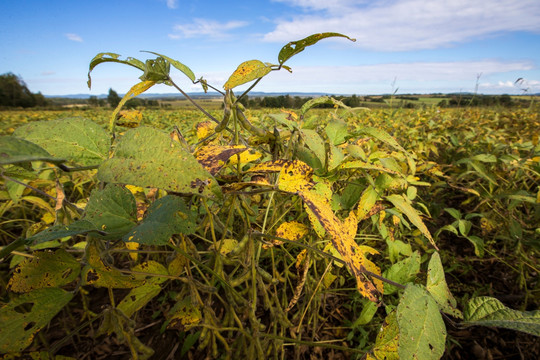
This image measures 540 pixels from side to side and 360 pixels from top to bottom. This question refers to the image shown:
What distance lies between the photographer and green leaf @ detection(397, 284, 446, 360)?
39cm

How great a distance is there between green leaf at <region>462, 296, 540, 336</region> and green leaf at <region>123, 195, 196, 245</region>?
0.50m

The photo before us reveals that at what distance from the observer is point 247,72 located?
0.41 m

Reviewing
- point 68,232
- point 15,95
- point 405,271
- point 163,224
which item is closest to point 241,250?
point 163,224

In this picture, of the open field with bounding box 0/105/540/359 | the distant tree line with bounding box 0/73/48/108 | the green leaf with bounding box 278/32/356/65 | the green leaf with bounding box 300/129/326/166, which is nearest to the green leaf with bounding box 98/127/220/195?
the open field with bounding box 0/105/540/359

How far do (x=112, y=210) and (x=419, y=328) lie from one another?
54 cm

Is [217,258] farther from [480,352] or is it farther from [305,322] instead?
[480,352]

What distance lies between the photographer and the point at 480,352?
105cm

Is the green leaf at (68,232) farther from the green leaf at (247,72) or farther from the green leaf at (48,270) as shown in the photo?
the green leaf at (247,72)

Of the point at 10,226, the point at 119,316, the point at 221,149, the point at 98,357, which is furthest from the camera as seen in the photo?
the point at 10,226

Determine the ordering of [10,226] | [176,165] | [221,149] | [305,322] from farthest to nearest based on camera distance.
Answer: [10,226]
[305,322]
[221,149]
[176,165]

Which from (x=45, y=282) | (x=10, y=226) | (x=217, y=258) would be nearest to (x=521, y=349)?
(x=217, y=258)

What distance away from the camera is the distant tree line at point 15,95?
2173 centimetres

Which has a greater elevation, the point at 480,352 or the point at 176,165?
the point at 176,165

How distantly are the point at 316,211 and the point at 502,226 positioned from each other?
174 centimetres
